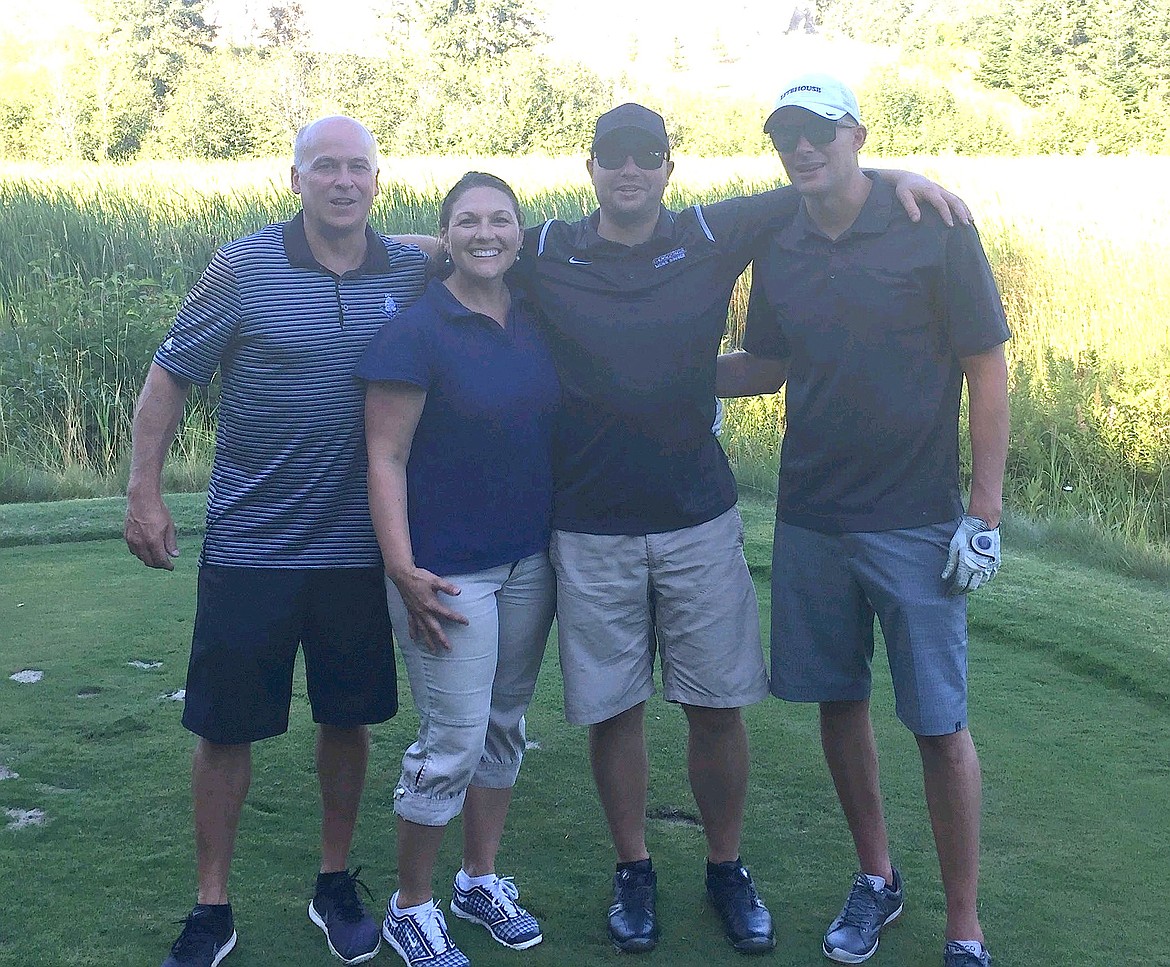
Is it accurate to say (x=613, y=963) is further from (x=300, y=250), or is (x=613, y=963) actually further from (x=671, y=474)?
(x=300, y=250)

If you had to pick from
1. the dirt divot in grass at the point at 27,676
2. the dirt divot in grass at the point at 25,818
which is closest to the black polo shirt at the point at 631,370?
the dirt divot in grass at the point at 25,818

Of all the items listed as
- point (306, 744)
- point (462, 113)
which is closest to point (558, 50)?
point (462, 113)

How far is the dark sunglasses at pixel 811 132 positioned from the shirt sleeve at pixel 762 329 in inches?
10.6

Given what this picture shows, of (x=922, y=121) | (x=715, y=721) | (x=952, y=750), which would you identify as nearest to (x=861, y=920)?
(x=952, y=750)

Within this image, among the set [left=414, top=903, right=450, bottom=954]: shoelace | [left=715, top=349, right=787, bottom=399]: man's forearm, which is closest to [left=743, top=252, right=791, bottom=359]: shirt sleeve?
[left=715, top=349, right=787, bottom=399]: man's forearm

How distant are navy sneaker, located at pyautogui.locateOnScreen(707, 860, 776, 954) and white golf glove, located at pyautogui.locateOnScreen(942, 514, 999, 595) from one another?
0.71 metres

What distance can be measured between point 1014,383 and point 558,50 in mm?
39085

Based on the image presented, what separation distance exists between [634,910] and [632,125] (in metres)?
1.52

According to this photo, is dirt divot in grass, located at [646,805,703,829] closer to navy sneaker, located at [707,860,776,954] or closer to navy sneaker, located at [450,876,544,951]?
navy sneaker, located at [707,860,776,954]

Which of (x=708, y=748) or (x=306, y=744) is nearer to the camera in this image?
(x=708, y=748)

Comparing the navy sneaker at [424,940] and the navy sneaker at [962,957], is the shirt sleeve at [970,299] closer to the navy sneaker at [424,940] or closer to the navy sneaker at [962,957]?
the navy sneaker at [962,957]

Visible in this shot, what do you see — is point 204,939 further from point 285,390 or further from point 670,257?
point 670,257

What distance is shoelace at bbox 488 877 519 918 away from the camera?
244 cm

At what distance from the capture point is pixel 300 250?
2.42 m
